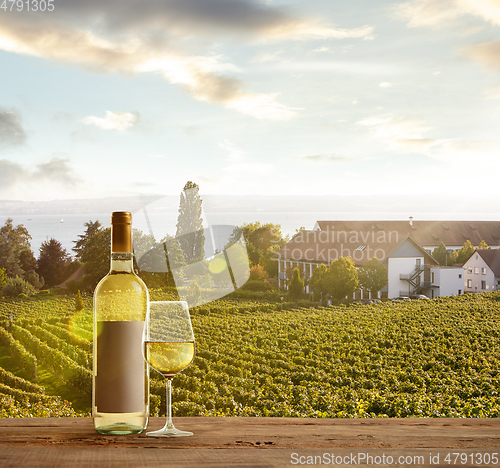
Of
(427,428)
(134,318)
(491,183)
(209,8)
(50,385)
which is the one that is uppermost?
(491,183)

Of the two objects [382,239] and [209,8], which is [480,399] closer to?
[209,8]

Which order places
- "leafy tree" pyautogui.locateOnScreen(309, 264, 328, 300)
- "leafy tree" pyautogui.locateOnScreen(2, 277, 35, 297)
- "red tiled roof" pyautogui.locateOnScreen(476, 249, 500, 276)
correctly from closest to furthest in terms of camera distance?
1. "leafy tree" pyautogui.locateOnScreen(2, 277, 35, 297)
2. "leafy tree" pyautogui.locateOnScreen(309, 264, 328, 300)
3. "red tiled roof" pyautogui.locateOnScreen(476, 249, 500, 276)

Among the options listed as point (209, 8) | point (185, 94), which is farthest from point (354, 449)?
point (185, 94)

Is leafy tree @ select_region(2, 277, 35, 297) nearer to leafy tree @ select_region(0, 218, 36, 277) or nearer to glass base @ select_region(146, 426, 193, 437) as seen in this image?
leafy tree @ select_region(0, 218, 36, 277)

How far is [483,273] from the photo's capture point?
24.2 m

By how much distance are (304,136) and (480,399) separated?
24462 mm

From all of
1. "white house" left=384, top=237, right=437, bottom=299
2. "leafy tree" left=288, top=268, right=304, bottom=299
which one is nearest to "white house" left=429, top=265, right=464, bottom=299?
"white house" left=384, top=237, right=437, bottom=299

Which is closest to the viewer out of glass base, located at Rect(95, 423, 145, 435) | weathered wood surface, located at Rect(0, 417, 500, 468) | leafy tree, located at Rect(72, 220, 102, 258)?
weathered wood surface, located at Rect(0, 417, 500, 468)

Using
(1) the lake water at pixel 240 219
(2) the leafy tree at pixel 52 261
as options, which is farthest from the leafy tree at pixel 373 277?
(2) the leafy tree at pixel 52 261

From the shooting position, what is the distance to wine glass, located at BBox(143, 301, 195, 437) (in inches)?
23.0

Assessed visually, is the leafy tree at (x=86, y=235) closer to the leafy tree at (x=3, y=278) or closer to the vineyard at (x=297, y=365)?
the vineyard at (x=297, y=365)

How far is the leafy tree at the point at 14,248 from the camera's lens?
12755 millimetres

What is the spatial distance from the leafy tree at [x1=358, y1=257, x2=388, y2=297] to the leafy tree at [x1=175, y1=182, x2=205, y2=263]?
7.69 meters

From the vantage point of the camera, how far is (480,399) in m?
7.04
